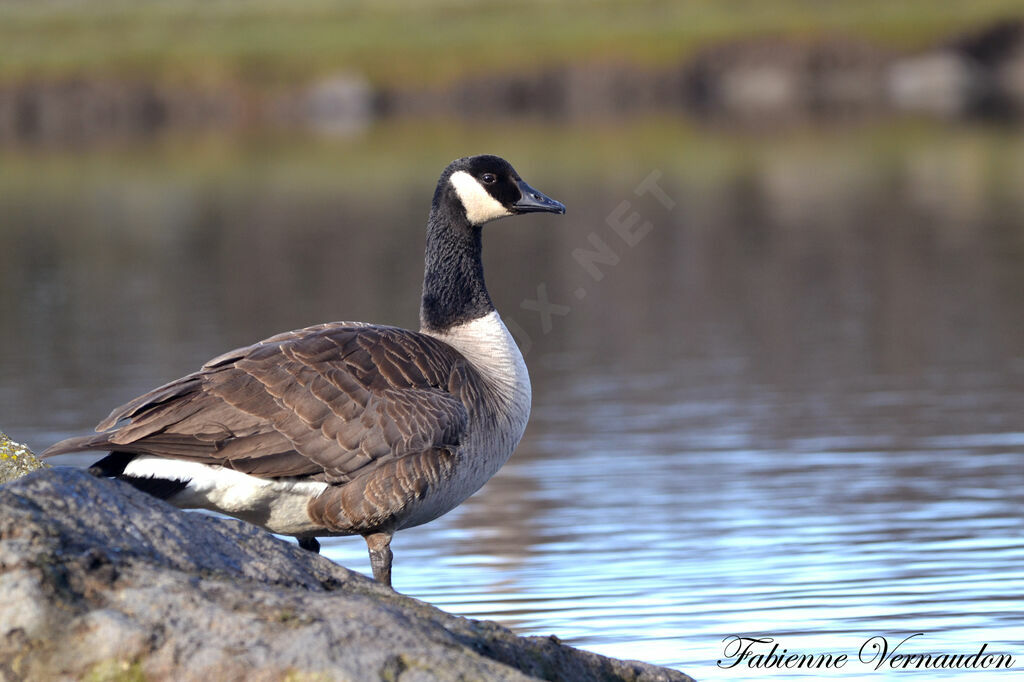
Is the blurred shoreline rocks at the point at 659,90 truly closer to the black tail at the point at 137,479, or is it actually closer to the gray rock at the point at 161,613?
the black tail at the point at 137,479

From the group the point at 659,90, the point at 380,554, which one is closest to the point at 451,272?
the point at 380,554

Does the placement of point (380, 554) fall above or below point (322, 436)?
below

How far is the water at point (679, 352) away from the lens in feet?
30.4

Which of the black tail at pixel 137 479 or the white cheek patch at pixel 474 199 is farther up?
the white cheek patch at pixel 474 199

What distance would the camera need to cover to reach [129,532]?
215 inches

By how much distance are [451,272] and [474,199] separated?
0.51 meters

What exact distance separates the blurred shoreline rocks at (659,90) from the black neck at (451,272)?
53602 millimetres

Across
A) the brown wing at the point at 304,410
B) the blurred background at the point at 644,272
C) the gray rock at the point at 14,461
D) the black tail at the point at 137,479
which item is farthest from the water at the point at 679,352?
the gray rock at the point at 14,461

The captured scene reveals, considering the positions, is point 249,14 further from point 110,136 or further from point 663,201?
point 663,201

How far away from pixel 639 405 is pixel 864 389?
239cm

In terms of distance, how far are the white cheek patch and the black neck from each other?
5 cm

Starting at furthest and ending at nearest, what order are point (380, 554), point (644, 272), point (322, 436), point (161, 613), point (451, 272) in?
point (644, 272)
point (451, 272)
point (380, 554)
point (322, 436)
point (161, 613)

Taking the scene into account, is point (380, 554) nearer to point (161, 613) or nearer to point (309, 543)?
point (309, 543)
